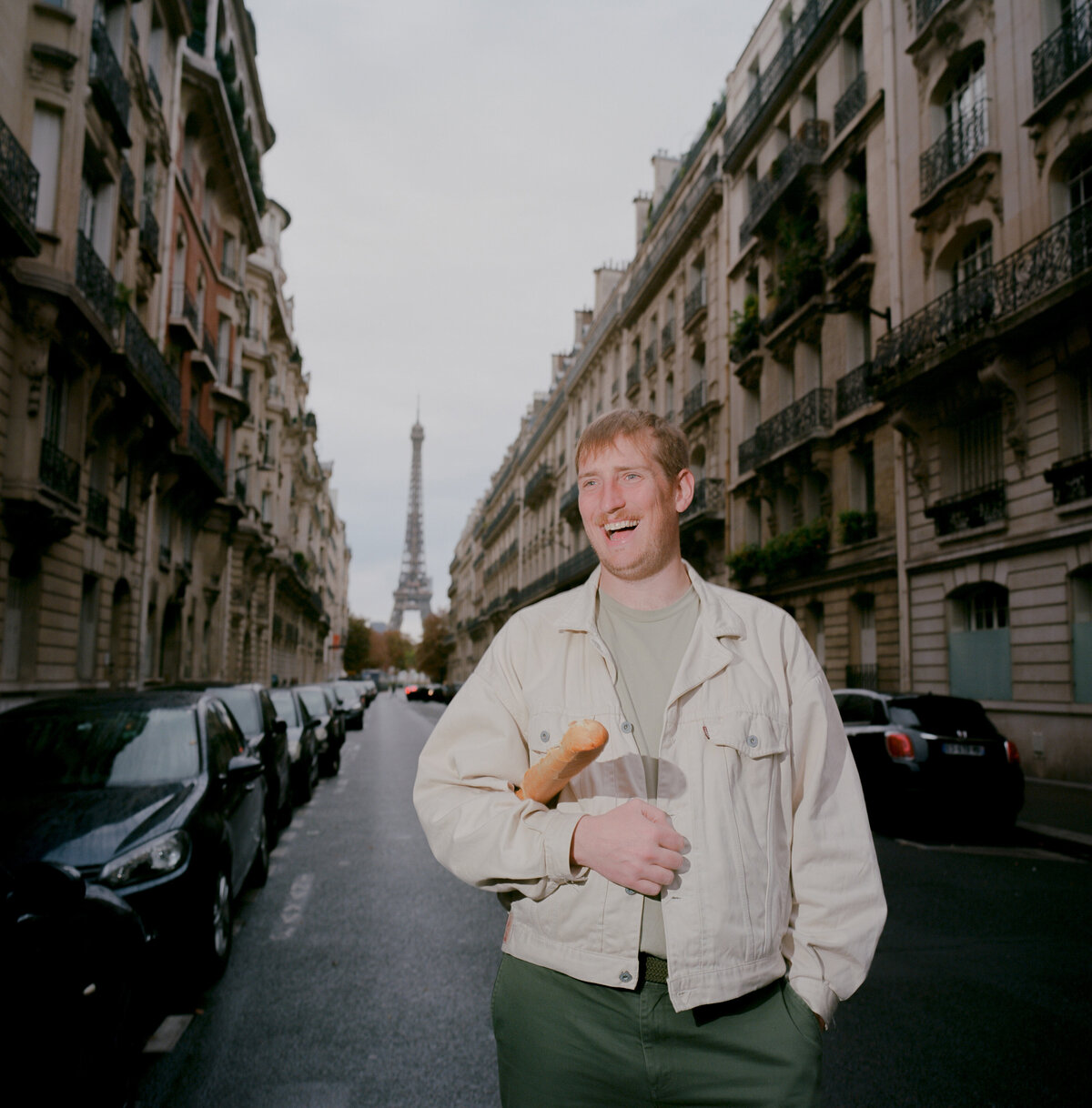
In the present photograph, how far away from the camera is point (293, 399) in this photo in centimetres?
5416

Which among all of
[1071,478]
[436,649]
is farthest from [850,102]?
[436,649]

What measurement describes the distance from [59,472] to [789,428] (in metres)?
16.3

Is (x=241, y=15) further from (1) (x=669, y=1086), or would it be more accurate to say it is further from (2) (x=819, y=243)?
(1) (x=669, y=1086)

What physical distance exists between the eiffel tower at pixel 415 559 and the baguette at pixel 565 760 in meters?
177

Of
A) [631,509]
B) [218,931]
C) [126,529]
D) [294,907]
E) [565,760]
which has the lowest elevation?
[294,907]

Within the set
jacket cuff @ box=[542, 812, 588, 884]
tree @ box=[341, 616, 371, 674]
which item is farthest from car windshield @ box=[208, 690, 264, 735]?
tree @ box=[341, 616, 371, 674]

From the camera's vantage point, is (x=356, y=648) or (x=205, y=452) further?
(x=356, y=648)

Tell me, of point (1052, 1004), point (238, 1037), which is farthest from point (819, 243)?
point (238, 1037)

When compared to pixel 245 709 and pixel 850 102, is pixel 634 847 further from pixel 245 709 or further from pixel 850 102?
pixel 850 102

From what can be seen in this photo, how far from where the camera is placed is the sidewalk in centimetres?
967

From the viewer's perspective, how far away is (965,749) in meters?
9.97

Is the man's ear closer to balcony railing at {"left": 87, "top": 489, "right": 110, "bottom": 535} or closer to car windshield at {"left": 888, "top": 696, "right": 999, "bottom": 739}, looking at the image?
car windshield at {"left": 888, "top": 696, "right": 999, "bottom": 739}

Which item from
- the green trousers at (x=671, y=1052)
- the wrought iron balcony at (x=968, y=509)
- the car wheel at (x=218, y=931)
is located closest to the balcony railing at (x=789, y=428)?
the wrought iron balcony at (x=968, y=509)

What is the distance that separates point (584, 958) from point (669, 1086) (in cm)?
28
